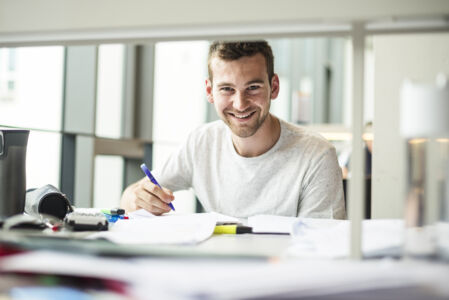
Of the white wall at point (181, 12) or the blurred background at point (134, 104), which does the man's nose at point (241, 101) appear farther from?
the white wall at point (181, 12)

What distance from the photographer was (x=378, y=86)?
61.2 inches

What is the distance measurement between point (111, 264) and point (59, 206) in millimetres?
628

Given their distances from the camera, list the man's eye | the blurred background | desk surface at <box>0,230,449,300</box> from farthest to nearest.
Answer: the man's eye → the blurred background → desk surface at <box>0,230,449,300</box>

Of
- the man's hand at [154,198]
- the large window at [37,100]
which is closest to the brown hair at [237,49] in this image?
the man's hand at [154,198]

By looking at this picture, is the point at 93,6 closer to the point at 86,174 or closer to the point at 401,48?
the point at 401,48

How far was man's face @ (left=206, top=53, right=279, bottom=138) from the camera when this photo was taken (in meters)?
1.51

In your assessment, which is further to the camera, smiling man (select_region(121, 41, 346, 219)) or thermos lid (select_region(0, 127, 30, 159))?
smiling man (select_region(121, 41, 346, 219))

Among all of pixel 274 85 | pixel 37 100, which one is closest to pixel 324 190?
pixel 274 85

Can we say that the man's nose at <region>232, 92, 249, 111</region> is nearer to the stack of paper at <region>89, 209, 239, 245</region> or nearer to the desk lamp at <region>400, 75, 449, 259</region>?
the stack of paper at <region>89, 209, 239, 245</region>

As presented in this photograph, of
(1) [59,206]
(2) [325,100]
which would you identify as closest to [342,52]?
(2) [325,100]

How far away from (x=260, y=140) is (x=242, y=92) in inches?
7.8

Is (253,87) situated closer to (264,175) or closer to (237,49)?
(237,49)

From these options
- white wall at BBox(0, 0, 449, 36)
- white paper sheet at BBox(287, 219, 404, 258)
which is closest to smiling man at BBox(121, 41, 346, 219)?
white paper sheet at BBox(287, 219, 404, 258)

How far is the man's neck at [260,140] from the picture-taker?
162 centimetres
